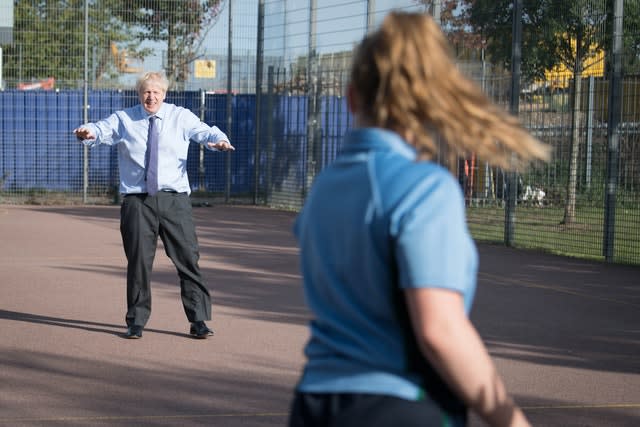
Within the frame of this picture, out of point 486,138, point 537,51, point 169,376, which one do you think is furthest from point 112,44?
point 486,138

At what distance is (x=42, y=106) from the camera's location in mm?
21531

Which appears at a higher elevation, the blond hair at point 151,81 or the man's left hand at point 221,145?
the blond hair at point 151,81

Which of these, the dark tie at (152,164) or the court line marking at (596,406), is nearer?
the court line marking at (596,406)

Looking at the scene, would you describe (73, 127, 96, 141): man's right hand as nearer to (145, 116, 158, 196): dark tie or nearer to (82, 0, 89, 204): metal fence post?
(145, 116, 158, 196): dark tie

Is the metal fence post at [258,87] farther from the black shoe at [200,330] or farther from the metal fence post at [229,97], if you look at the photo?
the black shoe at [200,330]

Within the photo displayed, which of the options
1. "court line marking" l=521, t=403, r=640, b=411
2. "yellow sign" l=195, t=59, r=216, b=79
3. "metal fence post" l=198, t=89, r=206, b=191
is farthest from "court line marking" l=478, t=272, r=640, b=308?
"yellow sign" l=195, t=59, r=216, b=79

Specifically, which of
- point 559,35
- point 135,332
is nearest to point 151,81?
point 135,332

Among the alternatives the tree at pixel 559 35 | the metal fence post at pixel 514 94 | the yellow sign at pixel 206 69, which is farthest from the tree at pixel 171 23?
the metal fence post at pixel 514 94

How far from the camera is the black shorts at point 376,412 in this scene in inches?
78.8

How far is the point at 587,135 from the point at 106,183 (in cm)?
1176

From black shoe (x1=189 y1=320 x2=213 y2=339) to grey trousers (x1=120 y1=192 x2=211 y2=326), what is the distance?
69 millimetres

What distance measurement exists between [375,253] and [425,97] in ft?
1.06

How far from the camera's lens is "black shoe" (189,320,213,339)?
7.60 m

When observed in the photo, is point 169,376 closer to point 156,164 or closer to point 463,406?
point 156,164
